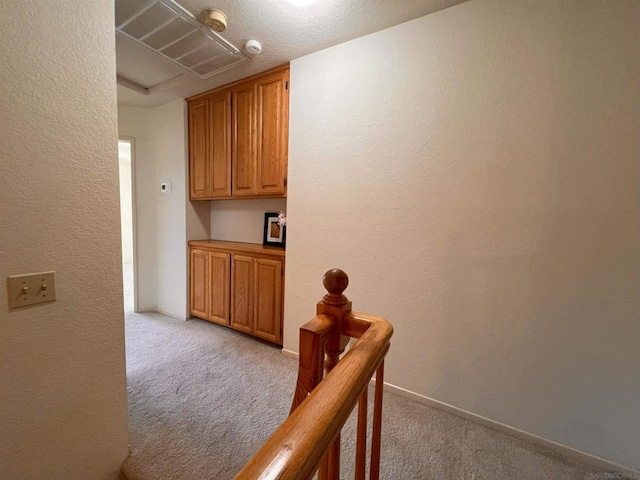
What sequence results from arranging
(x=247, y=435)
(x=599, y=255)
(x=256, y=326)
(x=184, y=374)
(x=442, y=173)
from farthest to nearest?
1. (x=256, y=326)
2. (x=184, y=374)
3. (x=442, y=173)
4. (x=247, y=435)
5. (x=599, y=255)

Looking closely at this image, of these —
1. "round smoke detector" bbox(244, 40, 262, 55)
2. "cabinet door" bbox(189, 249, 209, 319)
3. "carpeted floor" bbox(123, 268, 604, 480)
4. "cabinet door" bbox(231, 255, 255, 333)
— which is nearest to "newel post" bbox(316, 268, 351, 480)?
"carpeted floor" bbox(123, 268, 604, 480)

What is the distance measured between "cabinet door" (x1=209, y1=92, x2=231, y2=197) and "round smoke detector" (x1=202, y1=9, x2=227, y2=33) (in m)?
0.84

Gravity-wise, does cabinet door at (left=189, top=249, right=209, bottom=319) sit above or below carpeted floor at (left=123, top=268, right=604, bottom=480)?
above

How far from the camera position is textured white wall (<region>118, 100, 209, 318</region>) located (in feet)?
9.32

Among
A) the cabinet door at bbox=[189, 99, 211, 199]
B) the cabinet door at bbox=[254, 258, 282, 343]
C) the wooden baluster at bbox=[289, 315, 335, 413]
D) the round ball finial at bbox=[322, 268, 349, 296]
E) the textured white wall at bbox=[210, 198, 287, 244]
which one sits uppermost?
the cabinet door at bbox=[189, 99, 211, 199]

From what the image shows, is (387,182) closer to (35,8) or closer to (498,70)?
(498,70)

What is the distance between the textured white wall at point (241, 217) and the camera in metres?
2.76

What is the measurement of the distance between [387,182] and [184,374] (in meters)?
2.05

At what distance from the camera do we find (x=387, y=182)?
68.9 inches

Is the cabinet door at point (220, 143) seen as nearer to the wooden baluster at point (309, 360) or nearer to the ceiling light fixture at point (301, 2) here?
the ceiling light fixture at point (301, 2)

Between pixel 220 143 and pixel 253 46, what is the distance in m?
0.97

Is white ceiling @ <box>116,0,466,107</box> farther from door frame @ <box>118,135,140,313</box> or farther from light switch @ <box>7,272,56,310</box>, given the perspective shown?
light switch @ <box>7,272,56,310</box>

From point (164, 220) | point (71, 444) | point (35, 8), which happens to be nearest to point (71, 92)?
point (35, 8)

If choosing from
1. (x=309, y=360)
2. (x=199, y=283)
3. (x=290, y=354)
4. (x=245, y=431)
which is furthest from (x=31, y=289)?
(x=199, y=283)
